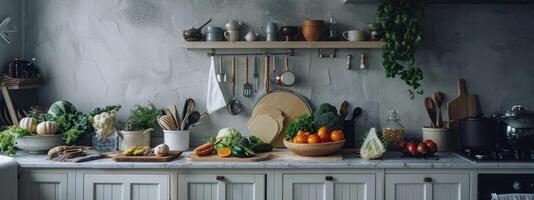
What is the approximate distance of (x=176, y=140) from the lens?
3.77 meters

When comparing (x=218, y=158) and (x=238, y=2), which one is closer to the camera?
(x=218, y=158)

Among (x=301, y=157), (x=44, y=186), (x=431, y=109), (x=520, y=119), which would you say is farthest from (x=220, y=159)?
(x=520, y=119)

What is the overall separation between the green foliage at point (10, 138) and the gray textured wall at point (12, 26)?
0.57 metres

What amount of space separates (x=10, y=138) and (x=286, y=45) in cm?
189

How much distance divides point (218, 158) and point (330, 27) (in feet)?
4.15

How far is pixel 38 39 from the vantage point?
13.3 ft

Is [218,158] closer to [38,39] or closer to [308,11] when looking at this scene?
[308,11]

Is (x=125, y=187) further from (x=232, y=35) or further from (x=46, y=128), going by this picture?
(x=232, y=35)

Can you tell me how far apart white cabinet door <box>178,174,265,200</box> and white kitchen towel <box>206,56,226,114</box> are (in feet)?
2.39

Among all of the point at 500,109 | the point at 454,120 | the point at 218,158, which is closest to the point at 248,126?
the point at 218,158

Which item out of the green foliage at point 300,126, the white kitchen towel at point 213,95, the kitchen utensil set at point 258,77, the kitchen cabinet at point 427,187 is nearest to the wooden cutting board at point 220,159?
the green foliage at point 300,126

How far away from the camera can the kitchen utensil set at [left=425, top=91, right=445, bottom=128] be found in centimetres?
391

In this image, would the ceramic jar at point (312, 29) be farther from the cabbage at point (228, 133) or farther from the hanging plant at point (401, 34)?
the cabbage at point (228, 133)

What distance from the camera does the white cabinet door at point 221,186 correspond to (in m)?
3.31
